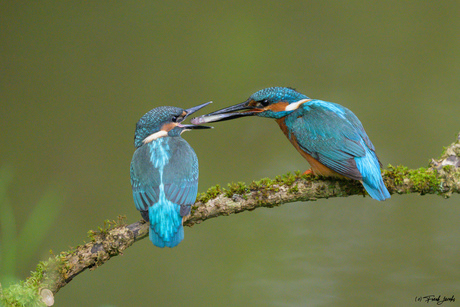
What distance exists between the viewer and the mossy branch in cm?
206

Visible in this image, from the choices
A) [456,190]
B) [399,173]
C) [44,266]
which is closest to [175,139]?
[44,266]

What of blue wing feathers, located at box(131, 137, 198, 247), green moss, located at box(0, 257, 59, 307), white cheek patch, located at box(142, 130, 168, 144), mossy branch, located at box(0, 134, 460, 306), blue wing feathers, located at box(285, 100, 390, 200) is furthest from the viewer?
white cheek patch, located at box(142, 130, 168, 144)

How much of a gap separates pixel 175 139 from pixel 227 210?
50 cm

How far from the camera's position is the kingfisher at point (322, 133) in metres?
2.53

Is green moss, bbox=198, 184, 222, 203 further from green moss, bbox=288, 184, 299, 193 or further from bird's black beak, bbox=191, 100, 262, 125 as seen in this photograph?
bird's black beak, bbox=191, 100, 262, 125

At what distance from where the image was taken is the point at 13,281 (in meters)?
2.07

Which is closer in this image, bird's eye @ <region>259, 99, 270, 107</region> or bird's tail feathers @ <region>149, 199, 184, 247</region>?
bird's tail feathers @ <region>149, 199, 184, 247</region>

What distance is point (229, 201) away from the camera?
241cm

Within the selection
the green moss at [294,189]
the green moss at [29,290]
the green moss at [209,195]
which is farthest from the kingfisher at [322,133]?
the green moss at [29,290]

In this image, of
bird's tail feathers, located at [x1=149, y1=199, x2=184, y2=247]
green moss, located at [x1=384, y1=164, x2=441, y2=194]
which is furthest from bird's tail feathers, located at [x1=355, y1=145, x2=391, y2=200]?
bird's tail feathers, located at [x1=149, y1=199, x2=184, y2=247]

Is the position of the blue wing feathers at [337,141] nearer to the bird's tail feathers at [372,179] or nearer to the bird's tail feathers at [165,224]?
the bird's tail feathers at [372,179]

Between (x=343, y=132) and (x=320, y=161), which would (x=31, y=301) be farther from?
(x=343, y=132)

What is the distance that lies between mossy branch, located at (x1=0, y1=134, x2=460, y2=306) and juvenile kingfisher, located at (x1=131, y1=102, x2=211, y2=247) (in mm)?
133

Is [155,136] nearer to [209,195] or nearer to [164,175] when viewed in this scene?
[164,175]
